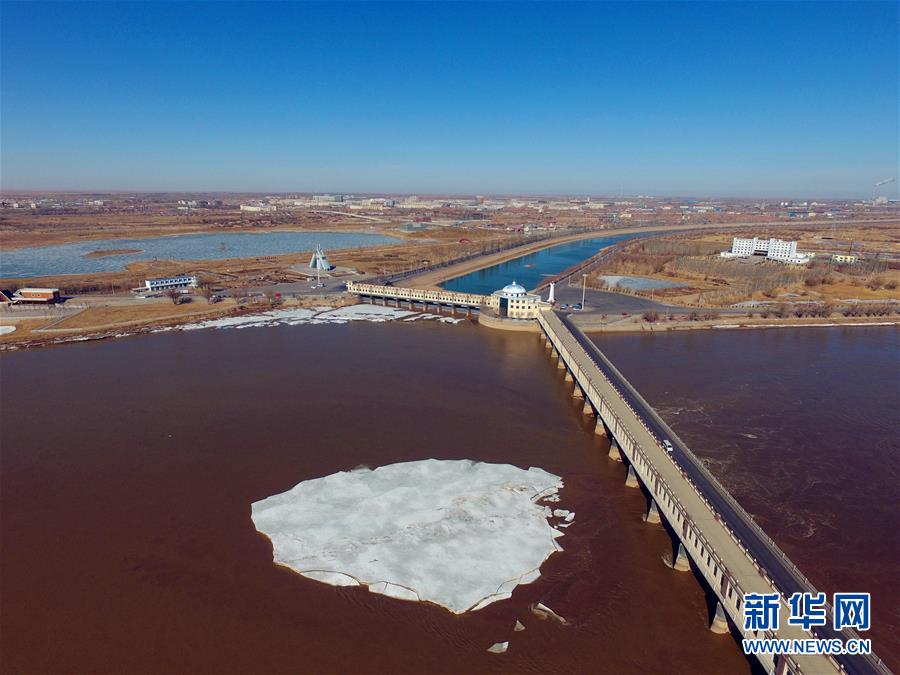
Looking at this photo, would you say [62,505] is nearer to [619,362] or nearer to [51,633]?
[51,633]

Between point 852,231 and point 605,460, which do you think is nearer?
point 605,460

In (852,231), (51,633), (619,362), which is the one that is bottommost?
(51,633)

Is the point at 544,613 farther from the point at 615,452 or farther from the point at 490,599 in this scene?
the point at 615,452

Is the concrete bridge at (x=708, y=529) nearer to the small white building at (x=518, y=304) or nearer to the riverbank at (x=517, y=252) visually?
the small white building at (x=518, y=304)

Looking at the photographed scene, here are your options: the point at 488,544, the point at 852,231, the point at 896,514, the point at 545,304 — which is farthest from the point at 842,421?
the point at 852,231

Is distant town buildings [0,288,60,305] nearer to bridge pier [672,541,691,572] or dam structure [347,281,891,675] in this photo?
dam structure [347,281,891,675]

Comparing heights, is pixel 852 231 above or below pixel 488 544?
above
